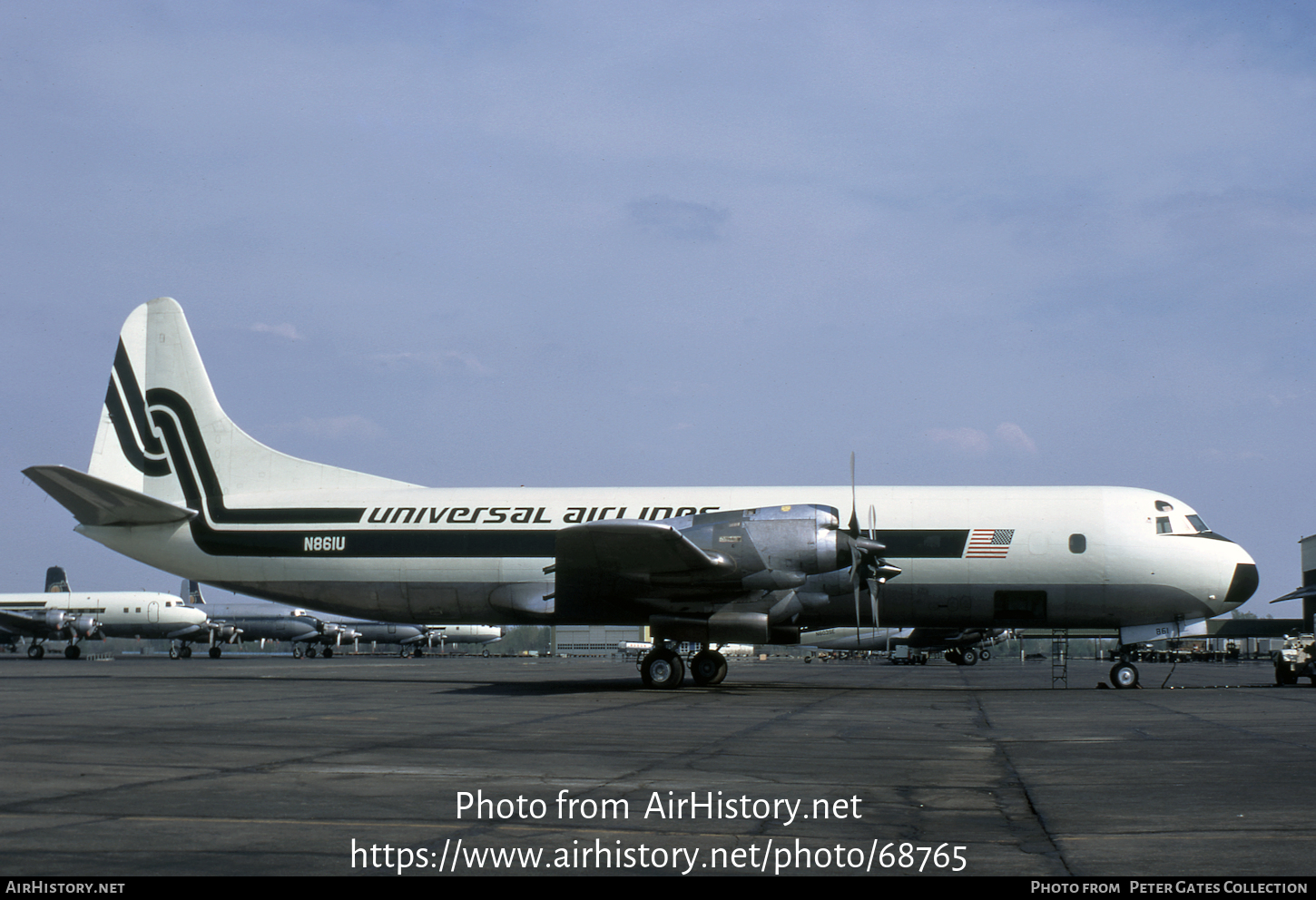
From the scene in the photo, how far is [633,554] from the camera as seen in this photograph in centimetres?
2286

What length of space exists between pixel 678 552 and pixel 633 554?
1.08m

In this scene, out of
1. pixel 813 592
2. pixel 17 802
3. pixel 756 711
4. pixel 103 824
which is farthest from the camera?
pixel 813 592

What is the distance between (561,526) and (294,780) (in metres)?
17.1

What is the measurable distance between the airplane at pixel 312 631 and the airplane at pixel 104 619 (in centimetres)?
316

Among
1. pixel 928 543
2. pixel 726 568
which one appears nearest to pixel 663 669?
pixel 726 568

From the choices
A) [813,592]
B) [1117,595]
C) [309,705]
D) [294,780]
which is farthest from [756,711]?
[1117,595]

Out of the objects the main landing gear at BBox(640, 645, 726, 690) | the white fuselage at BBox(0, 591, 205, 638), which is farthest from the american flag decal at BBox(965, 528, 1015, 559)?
the white fuselage at BBox(0, 591, 205, 638)

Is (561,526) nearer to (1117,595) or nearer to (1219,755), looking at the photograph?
(1117,595)

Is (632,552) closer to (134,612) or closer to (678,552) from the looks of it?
(678,552)

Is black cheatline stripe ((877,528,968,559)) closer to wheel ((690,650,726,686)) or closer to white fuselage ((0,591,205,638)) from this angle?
wheel ((690,650,726,686))

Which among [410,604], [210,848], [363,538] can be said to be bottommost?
[210,848]

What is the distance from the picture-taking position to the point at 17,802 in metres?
8.02

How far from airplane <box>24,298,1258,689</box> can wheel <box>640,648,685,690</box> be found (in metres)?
0.04

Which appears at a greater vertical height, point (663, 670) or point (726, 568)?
point (726, 568)
